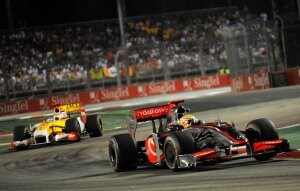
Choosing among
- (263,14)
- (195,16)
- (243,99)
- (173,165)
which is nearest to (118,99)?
(243,99)

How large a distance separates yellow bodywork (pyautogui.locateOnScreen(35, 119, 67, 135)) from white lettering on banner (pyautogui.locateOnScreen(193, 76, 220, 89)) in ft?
73.2

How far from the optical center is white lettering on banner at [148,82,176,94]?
140 ft

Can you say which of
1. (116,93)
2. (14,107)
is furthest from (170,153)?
(116,93)

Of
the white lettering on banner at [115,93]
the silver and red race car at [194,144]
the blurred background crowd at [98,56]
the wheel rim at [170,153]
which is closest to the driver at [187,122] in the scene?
the silver and red race car at [194,144]

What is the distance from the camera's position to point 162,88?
1681 inches

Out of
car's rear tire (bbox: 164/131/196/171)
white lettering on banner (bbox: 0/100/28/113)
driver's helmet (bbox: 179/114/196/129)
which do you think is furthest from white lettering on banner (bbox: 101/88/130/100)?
car's rear tire (bbox: 164/131/196/171)

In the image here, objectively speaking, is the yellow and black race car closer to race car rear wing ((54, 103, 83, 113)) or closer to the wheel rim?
race car rear wing ((54, 103, 83, 113))

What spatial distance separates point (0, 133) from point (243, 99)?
32.0ft

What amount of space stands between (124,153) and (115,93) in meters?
28.7

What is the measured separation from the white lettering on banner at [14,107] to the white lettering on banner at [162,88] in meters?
7.37

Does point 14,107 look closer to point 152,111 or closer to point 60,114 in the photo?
point 60,114

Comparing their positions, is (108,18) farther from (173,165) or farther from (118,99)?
(173,165)

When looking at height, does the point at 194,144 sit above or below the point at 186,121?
below

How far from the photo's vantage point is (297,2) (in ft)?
124
